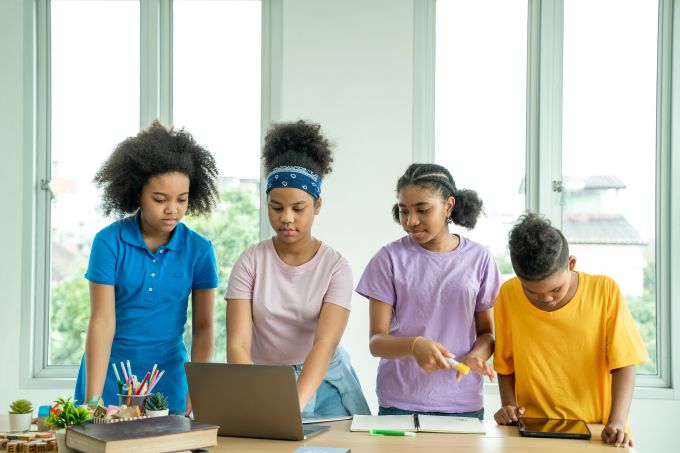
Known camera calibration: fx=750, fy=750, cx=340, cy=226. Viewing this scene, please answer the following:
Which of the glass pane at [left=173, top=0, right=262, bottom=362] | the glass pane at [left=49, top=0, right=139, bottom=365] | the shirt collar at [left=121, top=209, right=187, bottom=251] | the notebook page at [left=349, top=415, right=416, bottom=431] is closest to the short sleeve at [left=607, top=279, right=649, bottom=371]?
the notebook page at [left=349, top=415, right=416, bottom=431]

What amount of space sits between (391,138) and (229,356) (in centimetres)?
175

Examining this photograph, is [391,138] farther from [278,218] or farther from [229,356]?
[229,356]

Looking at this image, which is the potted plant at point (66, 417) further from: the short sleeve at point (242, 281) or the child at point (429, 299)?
the child at point (429, 299)

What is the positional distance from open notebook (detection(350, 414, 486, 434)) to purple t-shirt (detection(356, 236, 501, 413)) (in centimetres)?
22

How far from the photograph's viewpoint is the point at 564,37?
3725 millimetres

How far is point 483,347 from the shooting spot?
2.27 metres

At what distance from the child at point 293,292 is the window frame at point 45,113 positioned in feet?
4.78

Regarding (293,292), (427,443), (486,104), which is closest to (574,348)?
(427,443)

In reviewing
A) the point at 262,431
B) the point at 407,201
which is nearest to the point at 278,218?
the point at 407,201

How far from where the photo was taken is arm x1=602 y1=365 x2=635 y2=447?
1.83 m

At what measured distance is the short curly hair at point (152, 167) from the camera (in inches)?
92.4

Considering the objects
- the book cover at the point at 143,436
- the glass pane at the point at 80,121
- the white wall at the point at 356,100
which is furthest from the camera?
the glass pane at the point at 80,121

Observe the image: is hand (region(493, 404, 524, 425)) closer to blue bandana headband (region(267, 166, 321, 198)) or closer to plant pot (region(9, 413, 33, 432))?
blue bandana headband (region(267, 166, 321, 198))

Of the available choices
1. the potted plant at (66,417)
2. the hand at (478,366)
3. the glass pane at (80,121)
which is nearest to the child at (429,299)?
the hand at (478,366)
